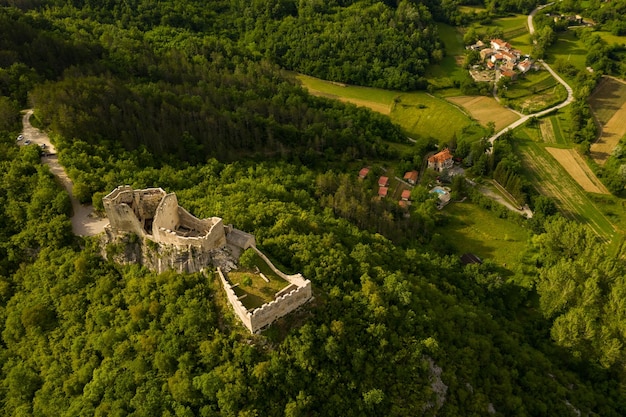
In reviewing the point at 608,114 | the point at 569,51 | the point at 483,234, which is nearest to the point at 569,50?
the point at 569,51

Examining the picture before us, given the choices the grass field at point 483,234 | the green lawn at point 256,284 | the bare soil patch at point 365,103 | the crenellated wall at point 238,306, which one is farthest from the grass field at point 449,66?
the crenellated wall at point 238,306

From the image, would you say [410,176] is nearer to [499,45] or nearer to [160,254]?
[160,254]

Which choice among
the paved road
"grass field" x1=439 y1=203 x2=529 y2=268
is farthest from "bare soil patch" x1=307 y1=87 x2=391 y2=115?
the paved road

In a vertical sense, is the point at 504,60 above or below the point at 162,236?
below

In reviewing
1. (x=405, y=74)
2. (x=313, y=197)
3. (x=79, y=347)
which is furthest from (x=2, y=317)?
(x=405, y=74)

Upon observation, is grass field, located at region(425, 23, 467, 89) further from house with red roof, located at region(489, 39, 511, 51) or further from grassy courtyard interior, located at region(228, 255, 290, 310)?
grassy courtyard interior, located at region(228, 255, 290, 310)
